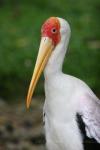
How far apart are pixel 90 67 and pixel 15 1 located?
379 cm

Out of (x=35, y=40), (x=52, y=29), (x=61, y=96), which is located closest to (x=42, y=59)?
(x=52, y=29)

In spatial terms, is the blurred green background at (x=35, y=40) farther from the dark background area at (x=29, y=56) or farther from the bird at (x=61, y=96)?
the bird at (x=61, y=96)

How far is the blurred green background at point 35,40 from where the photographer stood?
43.5 ft

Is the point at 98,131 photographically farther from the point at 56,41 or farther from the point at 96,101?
the point at 56,41

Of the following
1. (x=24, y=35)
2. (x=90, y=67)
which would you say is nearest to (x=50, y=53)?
(x=90, y=67)

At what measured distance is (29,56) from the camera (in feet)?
46.2

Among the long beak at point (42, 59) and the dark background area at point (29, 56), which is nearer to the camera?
the long beak at point (42, 59)

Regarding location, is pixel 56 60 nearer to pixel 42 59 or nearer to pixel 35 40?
pixel 42 59

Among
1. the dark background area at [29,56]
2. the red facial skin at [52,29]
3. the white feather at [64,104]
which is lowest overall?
the dark background area at [29,56]

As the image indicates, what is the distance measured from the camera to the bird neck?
886cm

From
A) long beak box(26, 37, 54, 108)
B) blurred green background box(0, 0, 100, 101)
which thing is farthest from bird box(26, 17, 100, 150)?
blurred green background box(0, 0, 100, 101)

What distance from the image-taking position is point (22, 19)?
52.1 ft

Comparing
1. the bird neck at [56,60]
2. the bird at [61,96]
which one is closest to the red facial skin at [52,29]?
the bird at [61,96]

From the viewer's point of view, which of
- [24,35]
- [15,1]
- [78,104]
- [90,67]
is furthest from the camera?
[15,1]
